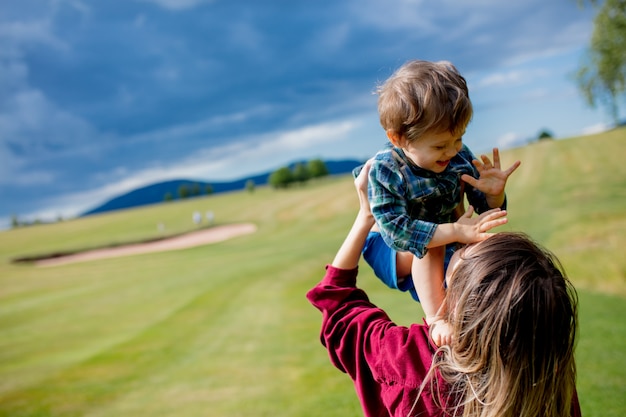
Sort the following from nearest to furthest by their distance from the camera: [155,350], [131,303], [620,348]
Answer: [620,348], [155,350], [131,303]

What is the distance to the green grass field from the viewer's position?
16.2 ft

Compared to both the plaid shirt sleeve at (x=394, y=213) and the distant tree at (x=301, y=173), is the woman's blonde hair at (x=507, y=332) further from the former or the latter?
the distant tree at (x=301, y=173)

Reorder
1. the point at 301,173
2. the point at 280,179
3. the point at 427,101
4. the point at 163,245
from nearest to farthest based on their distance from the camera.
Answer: the point at 427,101, the point at 163,245, the point at 280,179, the point at 301,173

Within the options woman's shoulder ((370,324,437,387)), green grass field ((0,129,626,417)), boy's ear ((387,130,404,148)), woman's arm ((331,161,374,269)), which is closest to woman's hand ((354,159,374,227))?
woman's arm ((331,161,374,269))

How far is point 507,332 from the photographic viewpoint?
4.58 ft

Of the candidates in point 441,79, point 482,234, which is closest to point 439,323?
point 482,234

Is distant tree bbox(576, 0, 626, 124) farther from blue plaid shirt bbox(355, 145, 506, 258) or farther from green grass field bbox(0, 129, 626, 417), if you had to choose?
blue plaid shirt bbox(355, 145, 506, 258)

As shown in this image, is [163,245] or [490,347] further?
[163,245]

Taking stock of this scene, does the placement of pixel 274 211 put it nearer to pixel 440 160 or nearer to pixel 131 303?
pixel 131 303

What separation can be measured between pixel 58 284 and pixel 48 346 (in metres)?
7.08

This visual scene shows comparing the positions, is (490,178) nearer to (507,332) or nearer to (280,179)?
(507,332)

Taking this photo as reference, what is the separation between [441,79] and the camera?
1.77 meters

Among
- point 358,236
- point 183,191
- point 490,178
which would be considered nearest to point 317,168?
point 183,191

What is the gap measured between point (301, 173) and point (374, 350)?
54139 mm
